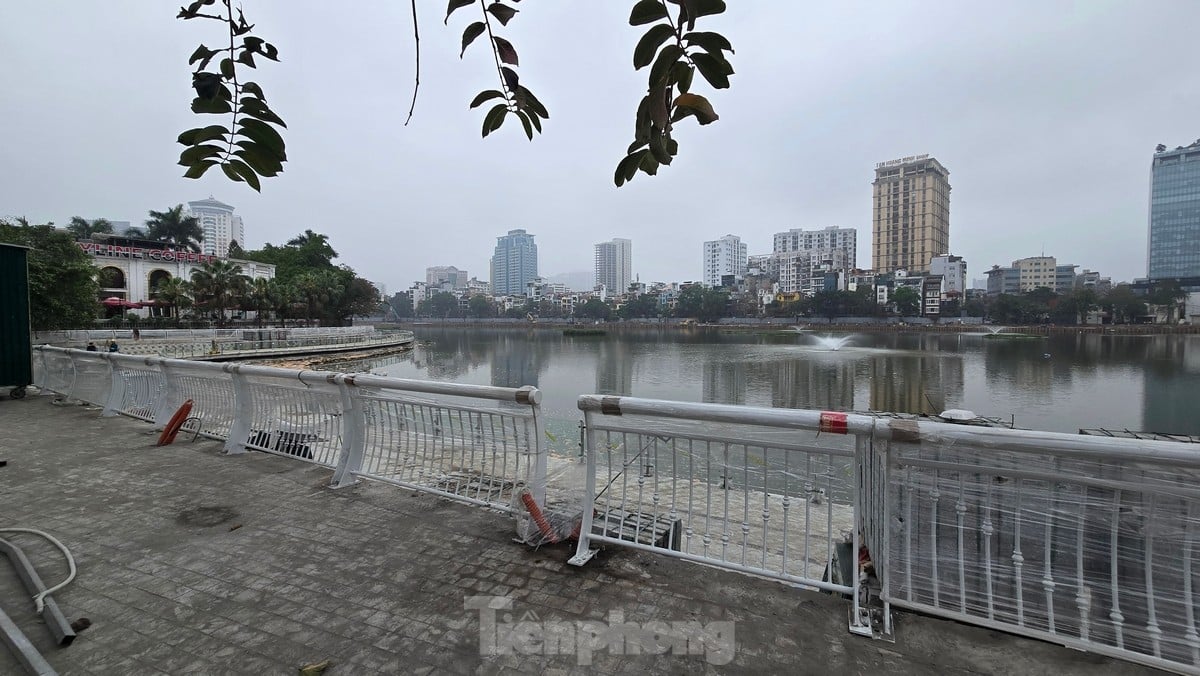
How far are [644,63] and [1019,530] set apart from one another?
2.69 meters

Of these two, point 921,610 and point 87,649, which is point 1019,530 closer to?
point 921,610

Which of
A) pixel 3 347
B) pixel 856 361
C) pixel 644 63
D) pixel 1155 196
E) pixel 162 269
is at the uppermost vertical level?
pixel 1155 196

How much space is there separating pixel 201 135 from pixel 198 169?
19cm

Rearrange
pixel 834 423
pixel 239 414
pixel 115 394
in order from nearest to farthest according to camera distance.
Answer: pixel 834 423 → pixel 239 414 → pixel 115 394

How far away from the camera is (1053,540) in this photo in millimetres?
2424

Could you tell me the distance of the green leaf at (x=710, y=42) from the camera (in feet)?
4.73

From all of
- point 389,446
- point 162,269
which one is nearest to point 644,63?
point 389,446

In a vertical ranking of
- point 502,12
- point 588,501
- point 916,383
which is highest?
point 502,12

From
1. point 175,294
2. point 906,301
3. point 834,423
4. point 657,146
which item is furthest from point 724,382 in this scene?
point 906,301

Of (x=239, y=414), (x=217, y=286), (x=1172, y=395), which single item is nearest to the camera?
(x=239, y=414)

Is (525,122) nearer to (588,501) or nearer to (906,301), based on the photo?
(588,501)

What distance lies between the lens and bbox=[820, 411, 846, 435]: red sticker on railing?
2652mm

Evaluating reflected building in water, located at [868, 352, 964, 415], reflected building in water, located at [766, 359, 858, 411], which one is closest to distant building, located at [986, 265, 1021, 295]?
reflected building in water, located at [868, 352, 964, 415]

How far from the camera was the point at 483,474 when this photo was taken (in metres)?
4.17
